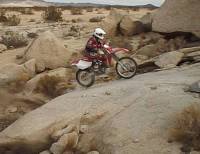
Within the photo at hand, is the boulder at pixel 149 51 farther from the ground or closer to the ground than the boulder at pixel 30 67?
farther from the ground

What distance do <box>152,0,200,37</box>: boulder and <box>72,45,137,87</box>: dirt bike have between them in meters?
5.07

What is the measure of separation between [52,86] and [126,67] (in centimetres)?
237

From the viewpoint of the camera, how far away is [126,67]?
12109mm

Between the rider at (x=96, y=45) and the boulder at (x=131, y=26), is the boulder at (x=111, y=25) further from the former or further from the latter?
the rider at (x=96, y=45)

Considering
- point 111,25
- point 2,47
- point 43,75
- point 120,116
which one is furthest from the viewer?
point 111,25

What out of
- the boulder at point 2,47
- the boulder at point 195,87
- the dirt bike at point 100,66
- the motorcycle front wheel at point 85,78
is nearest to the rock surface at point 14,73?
the motorcycle front wheel at point 85,78

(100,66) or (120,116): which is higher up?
(100,66)

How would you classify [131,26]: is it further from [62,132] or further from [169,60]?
[62,132]

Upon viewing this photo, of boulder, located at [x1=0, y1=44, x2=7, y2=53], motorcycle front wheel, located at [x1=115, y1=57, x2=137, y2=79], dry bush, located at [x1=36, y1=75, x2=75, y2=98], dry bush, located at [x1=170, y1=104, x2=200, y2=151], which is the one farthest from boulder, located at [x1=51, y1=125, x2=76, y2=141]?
boulder, located at [x1=0, y1=44, x2=7, y2=53]

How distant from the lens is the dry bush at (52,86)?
1334 centimetres

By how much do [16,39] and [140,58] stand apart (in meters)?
6.89

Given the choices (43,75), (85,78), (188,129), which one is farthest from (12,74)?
(188,129)

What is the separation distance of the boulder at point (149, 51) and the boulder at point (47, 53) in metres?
2.33

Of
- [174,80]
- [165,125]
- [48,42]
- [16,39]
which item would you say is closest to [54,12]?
[16,39]
